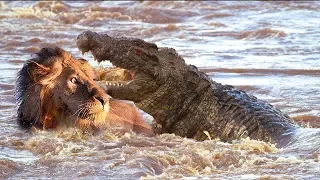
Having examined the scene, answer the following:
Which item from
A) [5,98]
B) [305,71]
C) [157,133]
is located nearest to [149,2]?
[305,71]

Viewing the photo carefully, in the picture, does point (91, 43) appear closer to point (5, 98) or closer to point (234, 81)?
point (5, 98)

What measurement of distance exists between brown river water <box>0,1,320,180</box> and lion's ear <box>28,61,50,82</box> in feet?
1.52

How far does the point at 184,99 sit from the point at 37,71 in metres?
1.22

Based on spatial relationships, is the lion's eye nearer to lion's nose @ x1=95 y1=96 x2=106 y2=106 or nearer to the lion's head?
the lion's head

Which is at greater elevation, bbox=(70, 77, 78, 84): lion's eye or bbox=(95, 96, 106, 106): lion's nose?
bbox=(70, 77, 78, 84): lion's eye

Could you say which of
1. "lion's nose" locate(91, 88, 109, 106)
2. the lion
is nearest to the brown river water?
the lion

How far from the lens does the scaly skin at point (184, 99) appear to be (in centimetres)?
745

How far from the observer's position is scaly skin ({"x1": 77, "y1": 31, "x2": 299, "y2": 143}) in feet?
24.5

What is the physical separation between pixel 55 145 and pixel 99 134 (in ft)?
1.46

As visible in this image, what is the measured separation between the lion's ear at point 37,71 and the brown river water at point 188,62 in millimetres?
463

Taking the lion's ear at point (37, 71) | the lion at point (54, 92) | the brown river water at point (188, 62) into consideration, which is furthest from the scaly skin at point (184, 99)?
the lion's ear at point (37, 71)

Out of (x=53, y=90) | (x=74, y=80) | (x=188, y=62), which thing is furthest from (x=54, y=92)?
(x=188, y=62)

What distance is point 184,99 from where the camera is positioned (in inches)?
306

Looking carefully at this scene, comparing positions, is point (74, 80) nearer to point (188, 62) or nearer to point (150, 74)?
point (150, 74)
